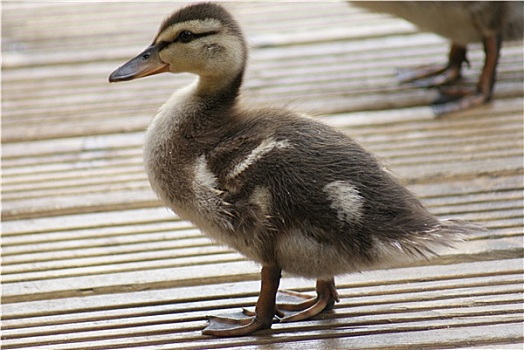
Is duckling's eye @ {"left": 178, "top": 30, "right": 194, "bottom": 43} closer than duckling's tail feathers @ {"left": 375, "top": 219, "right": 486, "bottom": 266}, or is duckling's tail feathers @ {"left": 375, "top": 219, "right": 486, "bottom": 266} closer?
duckling's tail feathers @ {"left": 375, "top": 219, "right": 486, "bottom": 266}

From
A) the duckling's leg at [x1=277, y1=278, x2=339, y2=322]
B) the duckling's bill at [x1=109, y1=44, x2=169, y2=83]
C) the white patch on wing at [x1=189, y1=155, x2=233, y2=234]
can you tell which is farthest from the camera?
the duckling's bill at [x1=109, y1=44, x2=169, y2=83]

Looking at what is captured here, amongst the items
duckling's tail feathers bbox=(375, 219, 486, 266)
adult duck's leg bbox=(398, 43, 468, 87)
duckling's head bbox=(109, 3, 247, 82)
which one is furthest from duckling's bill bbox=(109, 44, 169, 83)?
adult duck's leg bbox=(398, 43, 468, 87)

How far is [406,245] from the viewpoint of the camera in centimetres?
238

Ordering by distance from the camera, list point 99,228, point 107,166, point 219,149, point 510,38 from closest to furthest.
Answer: point 219,149
point 99,228
point 107,166
point 510,38

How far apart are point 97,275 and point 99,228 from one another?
301 mm

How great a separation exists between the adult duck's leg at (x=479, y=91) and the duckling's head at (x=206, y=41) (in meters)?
1.35

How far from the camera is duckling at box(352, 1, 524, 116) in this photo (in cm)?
393

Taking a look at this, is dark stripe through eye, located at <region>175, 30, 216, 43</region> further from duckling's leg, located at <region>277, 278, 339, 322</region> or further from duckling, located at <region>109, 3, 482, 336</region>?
duckling's leg, located at <region>277, 278, 339, 322</region>

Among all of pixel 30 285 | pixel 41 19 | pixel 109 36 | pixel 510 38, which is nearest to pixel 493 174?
pixel 510 38

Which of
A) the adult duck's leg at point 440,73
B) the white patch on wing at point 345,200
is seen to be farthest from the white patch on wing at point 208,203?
the adult duck's leg at point 440,73

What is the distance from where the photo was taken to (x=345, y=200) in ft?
7.79

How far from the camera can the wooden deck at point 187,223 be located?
8.43 feet

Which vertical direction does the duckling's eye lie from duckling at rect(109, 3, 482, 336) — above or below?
above

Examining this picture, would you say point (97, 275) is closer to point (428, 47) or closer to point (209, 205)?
point (209, 205)
